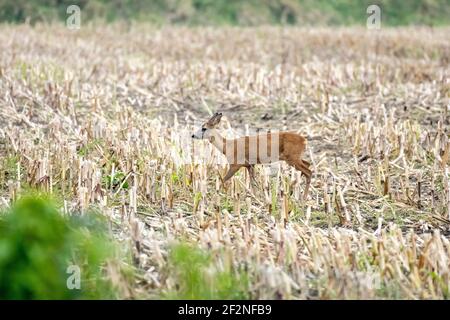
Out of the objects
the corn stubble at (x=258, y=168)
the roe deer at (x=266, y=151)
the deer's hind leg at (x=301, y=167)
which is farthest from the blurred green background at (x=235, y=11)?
the deer's hind leg at (x=301, y=167)

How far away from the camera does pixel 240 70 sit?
14.2 m

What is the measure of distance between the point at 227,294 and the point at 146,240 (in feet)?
3.31

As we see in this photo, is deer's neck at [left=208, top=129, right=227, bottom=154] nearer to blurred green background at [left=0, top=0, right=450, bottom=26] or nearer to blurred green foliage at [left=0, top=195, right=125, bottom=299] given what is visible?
blurred green foliage at [left=0, top=195, right=125, bottom=299]

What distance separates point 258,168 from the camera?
25.7 feet

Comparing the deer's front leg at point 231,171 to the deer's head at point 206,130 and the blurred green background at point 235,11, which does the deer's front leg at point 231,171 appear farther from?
the blurred green background at point 235,11

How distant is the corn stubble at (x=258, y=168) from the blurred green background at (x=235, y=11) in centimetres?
761

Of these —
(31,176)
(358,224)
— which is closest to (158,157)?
(31,176)

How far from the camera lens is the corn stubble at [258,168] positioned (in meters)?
→ 5.19

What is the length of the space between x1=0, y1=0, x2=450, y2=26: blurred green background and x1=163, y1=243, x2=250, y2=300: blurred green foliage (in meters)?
19.0

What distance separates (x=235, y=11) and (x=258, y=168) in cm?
1935

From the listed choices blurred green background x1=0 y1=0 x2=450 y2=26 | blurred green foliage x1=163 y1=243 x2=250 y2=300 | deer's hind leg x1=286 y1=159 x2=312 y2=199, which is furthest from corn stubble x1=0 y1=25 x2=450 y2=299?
blurred green background x1=0 y1=0 x2=450 y2=26

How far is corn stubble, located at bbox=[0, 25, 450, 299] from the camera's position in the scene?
17.0 ft

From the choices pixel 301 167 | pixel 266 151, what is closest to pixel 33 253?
pixel 266 151

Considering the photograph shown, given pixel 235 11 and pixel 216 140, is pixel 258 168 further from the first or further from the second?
pixel 235 11
